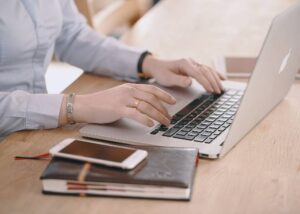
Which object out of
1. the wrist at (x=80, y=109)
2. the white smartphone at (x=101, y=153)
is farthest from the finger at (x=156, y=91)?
the white smartphone at (x=101, y=153)

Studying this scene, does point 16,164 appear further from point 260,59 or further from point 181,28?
point 181,28

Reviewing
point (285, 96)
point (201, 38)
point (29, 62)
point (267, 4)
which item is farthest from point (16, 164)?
point (267, 4)

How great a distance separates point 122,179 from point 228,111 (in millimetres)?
424

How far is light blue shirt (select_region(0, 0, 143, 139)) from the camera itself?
1.23 meters

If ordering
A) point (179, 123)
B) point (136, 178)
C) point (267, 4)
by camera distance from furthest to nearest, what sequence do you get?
point (267, 4) < point (179, 123) < point (136, 178)

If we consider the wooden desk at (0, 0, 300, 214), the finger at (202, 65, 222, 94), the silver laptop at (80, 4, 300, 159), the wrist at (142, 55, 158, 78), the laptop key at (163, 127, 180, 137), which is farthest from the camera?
the wrist at (142, 55, 158, 78)

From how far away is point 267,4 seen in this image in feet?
7.67

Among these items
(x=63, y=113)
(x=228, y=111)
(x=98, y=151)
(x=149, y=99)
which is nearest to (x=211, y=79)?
(x=228, y=111)

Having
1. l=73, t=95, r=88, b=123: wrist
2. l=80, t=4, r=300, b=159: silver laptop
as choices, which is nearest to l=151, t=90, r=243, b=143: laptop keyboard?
l=80, t=4, r=300, b=159: silver laptop

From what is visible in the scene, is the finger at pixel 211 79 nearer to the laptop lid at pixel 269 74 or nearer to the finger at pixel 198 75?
the finger at pixel 198 75

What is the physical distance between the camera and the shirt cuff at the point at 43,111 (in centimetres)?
122

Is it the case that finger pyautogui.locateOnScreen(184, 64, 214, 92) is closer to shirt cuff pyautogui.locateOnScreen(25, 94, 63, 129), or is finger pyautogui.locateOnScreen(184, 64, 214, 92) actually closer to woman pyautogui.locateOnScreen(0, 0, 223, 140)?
woman pyautogui.locateOnScreen(0, 0, 223, 140)

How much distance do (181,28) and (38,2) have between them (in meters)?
0.74

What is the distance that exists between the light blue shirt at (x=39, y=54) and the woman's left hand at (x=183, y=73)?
0.29 feet
